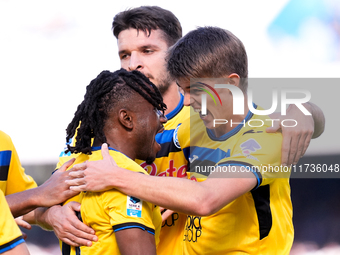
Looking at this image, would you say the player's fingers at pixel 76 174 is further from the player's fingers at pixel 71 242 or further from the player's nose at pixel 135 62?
the player's nose at pixel 135 62

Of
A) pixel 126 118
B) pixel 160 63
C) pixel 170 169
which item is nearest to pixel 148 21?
pixel 160 63

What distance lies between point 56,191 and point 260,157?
0.95 meters

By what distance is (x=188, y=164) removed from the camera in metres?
2.36

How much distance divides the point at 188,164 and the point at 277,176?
0.72m

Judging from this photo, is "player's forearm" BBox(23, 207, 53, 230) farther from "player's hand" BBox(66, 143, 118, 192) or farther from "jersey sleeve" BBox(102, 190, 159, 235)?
"jersey sleeve" BBox(102, 190, 159, 235)

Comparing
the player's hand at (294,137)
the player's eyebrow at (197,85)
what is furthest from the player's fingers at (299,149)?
the player's eyebrow at (197,85)

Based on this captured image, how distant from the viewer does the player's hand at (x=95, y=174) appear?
1.54m

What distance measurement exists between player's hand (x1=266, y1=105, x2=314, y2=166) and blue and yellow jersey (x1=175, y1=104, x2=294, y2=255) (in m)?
0.03

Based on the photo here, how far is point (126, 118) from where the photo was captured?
5.69 ft

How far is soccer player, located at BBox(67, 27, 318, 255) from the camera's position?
1556 millimetres

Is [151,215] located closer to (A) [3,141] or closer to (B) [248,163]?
(B) [248,163]

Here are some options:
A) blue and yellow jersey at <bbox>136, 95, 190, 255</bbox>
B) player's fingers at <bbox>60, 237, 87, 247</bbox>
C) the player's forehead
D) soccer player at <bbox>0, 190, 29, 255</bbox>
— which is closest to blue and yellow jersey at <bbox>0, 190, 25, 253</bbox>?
soccer player at <bbox>0, 190, 29, 255</bbox>

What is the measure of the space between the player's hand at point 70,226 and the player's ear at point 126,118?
1.35ft

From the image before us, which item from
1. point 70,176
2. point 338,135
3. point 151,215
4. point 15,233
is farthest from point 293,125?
point 338,135
